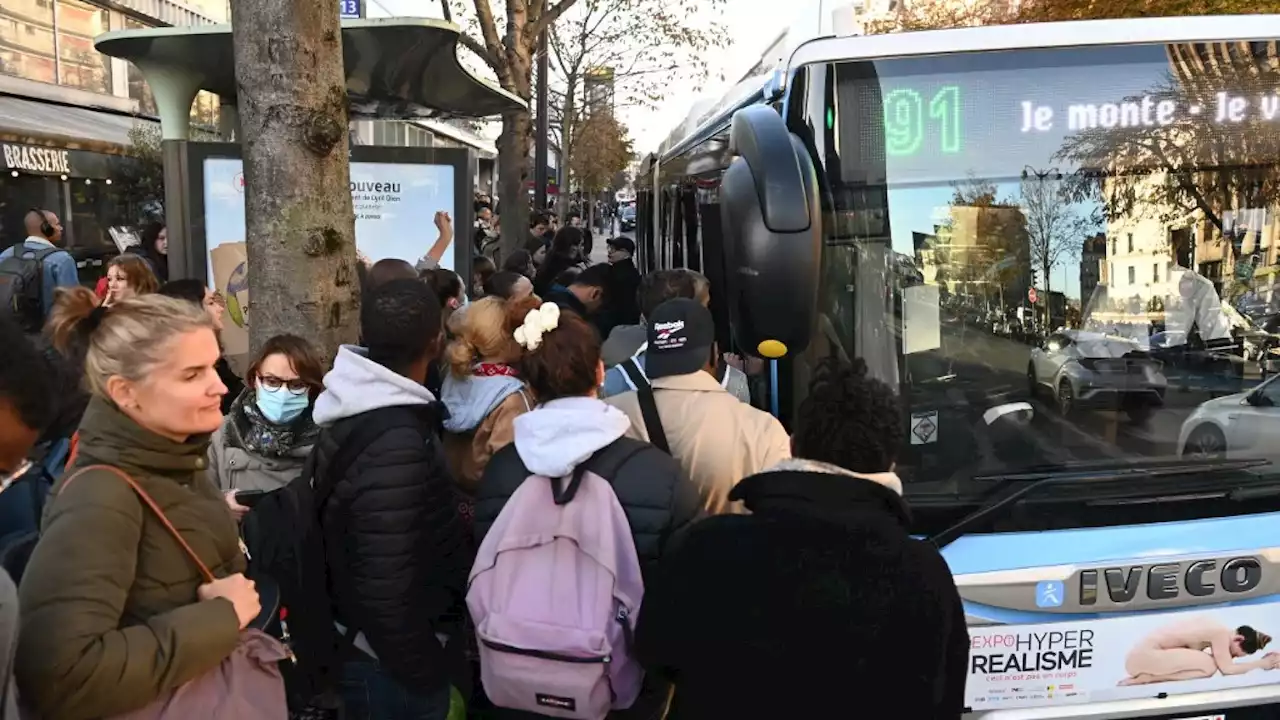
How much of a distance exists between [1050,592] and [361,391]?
2.10 metres

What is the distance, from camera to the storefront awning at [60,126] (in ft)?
46.4

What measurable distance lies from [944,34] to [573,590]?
221cm

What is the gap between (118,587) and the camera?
1.85 metres

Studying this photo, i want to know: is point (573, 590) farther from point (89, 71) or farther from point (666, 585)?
point (89, 71)

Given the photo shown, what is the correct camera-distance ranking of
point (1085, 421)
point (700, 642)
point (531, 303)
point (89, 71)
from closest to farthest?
point (700, 642) → point (1085, 421) → point (531, 303) → point (89, 71)

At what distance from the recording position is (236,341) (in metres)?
6.88

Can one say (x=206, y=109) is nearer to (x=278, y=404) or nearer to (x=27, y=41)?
(x=27, y=41)

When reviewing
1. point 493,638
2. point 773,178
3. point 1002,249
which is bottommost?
point 493,638

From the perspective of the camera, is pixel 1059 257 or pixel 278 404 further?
pixel 278 404

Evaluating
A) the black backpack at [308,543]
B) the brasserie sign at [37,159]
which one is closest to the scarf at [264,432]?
the black backpack at [308,543]

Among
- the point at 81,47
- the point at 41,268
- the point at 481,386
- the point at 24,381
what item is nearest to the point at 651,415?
the point at 481,386

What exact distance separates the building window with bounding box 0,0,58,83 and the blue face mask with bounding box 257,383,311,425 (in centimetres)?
1589

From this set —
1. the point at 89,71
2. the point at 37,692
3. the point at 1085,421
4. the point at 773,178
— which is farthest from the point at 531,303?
the point at 89,71

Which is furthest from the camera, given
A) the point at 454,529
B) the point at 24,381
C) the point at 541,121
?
the point at 541,121
